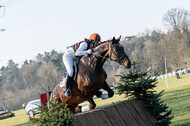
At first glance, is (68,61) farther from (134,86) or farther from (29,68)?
(29,68)

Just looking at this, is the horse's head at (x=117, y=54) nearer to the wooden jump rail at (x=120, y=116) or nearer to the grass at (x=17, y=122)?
the wooden jump rail at (x=120, y=116)

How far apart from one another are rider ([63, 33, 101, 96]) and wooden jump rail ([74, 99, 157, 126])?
1.18 metres

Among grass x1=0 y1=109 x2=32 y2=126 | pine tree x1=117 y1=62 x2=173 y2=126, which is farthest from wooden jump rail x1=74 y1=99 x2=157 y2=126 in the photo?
grass x1=0 y1=109 x2=32 y2=126

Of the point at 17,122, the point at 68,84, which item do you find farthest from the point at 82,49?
the point at 17,122

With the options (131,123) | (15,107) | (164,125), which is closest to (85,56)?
(131,123)

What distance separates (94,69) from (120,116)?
3.84 ft

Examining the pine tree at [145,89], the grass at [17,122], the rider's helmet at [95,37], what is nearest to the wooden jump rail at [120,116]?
the pine tree at [145,89]

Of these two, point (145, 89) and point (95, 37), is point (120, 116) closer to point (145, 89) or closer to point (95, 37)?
point (145, 89)

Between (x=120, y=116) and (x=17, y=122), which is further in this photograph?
(x=17, y=122)

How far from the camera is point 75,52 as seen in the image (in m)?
6.48

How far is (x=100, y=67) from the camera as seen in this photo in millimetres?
5922

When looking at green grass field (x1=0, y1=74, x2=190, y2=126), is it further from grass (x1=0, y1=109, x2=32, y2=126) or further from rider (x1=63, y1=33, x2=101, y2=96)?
rider (x1=63, y1=33, x2=101, y2=96)

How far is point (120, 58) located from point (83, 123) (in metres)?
1.56

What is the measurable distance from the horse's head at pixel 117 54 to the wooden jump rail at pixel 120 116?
98 cm
